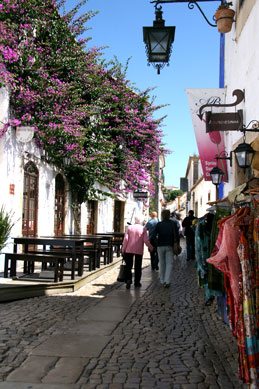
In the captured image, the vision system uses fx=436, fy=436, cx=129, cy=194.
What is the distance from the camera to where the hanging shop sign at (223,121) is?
6.75 meters

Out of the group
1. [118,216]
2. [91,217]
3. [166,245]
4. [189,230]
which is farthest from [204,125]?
[118,216]

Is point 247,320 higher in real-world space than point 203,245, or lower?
lower

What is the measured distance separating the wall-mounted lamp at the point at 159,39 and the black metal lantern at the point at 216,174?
121 inches

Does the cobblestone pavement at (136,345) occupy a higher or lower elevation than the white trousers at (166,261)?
lower

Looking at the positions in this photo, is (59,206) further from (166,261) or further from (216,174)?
(216,174)

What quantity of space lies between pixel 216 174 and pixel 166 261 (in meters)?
2.15

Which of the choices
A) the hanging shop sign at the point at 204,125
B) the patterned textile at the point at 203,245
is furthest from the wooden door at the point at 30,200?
the patterned textile at the point at 203,245

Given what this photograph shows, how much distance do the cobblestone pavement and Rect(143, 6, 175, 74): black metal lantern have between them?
12.8 ft

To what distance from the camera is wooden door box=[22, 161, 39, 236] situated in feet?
38.8

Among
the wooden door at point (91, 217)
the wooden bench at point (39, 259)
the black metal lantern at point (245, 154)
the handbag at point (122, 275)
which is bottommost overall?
the handbag at point (122, 275)

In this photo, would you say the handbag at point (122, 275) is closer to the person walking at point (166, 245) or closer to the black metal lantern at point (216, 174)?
the person walking at point (166, 245)

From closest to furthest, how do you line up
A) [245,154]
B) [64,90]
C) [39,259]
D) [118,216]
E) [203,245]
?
[245,154] → [203,245] → [39,259] → [64,90] → [118,216]

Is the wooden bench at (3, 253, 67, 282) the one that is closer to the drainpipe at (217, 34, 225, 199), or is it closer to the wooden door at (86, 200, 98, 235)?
the drainpipe at (217, 34, 225, 199)

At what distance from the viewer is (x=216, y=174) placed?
917cm
